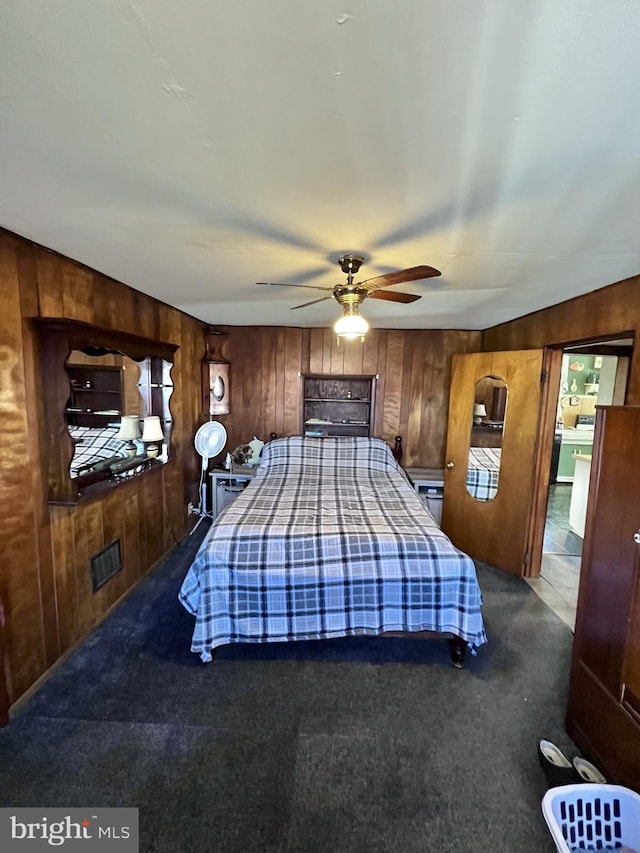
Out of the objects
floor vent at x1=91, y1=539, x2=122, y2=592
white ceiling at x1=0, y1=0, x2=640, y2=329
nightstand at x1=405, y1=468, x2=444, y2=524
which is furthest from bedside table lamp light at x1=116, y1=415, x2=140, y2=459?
nightstand at x1=405, y1=468, x2=444, y2=524

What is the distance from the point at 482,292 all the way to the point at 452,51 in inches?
81.5

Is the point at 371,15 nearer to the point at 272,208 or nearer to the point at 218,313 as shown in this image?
the point at 272,208

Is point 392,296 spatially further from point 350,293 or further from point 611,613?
point 611,613

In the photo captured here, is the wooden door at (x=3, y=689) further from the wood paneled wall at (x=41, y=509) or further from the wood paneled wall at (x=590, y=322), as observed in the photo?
the wood paneled wall at (x=590, y=322)

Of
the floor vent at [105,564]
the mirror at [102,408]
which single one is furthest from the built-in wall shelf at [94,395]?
the floor vent at [105,564]

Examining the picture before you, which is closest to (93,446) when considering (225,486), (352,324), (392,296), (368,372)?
(225,486)

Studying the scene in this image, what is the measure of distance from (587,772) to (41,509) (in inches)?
108

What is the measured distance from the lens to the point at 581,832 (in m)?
1.32

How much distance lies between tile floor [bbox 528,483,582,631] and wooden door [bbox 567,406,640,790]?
41.4 inches

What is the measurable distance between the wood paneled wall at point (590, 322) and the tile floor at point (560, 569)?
1.58 metres

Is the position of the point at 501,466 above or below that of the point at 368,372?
below

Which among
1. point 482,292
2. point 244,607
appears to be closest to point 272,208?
point 482,292

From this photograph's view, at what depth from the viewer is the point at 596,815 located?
1328 millimetres

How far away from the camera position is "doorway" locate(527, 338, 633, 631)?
307 cm
